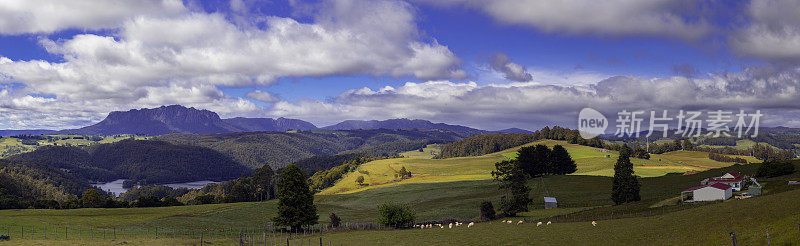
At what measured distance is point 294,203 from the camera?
2571 inches

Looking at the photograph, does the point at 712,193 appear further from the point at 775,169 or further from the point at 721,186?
the point at 775,169

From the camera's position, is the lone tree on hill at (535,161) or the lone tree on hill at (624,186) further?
the lone tree on hill at (535,161)

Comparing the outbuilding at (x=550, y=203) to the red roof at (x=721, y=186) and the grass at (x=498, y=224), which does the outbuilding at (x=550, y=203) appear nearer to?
the grass at (x=498, y=224)

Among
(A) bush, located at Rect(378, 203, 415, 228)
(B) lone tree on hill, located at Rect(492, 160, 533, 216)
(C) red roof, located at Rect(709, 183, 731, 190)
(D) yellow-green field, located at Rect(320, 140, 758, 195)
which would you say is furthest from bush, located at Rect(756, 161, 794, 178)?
(A) bush, located at Rect(378, 203, 415, 228)

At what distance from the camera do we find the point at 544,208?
80.9 m

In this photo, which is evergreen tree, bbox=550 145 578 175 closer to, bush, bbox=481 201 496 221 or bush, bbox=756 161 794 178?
bush, bbox=756 161 794 178

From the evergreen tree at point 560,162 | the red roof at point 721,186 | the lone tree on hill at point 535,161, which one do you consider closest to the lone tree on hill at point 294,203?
the red roof at point 721,186

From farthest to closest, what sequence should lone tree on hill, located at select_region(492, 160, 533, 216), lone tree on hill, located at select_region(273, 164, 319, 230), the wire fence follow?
lone tree on hill, located at select_region(492, 160, 533, 216), lone tree on hill, located at select_region(273, 164, 319, 230), the wire fence

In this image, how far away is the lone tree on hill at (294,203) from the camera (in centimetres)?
6456

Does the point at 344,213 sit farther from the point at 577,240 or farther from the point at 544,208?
the point at 577,240

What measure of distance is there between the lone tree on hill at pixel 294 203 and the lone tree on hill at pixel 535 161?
77.9 m

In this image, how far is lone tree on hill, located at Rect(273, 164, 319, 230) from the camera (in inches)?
2542

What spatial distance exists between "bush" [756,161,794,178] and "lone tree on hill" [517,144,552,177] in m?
51.0

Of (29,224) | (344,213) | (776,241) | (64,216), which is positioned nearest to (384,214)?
(344,213)
